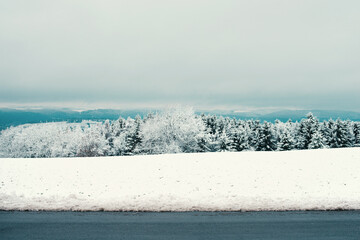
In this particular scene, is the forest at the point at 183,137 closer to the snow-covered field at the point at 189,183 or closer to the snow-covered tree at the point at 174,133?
the snow-covered tree at the point at 174,133

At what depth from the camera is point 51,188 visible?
1427 centimetres

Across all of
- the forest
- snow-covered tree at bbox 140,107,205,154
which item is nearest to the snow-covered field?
snow-covered tree at bbox 140,107,205,154

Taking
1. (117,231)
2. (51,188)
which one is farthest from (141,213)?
(51,188)

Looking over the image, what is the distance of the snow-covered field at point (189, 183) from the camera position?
9.57 meters

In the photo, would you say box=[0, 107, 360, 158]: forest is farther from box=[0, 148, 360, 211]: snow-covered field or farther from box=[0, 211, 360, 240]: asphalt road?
box=[0, 211, 360, 240]: asphalt road

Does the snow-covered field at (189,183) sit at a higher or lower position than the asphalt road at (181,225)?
lower

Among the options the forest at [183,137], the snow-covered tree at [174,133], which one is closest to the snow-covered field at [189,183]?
the snow-covered tree at [174,133]

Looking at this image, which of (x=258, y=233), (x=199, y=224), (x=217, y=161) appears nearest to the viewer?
(x=258, y=233)

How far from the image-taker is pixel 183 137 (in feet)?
155

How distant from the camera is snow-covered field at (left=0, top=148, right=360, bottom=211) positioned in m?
9.57

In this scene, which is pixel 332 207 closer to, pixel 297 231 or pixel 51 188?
pixel 297 231

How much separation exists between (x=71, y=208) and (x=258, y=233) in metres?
6.40

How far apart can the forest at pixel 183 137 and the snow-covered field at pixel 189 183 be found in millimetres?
25255

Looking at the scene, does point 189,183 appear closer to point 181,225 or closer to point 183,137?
point 181,225
